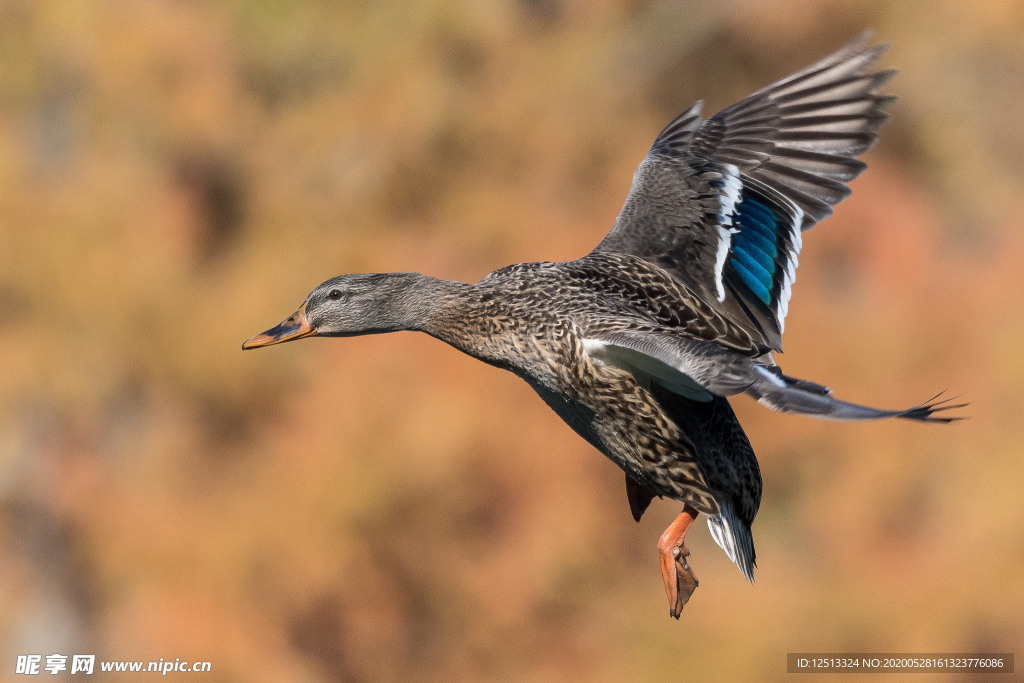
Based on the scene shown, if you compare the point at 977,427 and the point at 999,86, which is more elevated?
the point at 999,86

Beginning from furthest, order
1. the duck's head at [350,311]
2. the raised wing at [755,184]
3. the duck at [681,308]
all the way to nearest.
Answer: the raised wing at [755,184] → the duck's head at [350,311] → the duck at [681,308]

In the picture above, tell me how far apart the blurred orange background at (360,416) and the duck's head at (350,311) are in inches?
380

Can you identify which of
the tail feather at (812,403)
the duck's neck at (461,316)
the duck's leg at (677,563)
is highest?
the duck's neck at (461,316)

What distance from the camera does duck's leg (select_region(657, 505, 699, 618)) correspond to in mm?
3859

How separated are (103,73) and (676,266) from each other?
11531 mm

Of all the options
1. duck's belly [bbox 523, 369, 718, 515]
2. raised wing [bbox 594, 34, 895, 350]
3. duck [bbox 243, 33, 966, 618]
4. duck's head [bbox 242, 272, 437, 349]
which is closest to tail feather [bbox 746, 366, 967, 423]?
duck [bbox 243, 33, 966, 618]

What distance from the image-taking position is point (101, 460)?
47.1 feet

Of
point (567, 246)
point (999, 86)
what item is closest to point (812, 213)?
point (567, 246)

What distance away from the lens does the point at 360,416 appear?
1396 cm

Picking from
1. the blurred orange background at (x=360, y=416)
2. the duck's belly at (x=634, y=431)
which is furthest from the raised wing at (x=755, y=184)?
the blurred orange background at (x=360, y=416)

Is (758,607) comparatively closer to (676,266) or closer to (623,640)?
(623,640)

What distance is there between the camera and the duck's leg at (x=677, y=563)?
386cm

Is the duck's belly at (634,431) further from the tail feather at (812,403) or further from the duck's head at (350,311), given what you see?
the tail feather at (812,403)

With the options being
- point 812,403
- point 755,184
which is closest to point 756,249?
point 755,184
